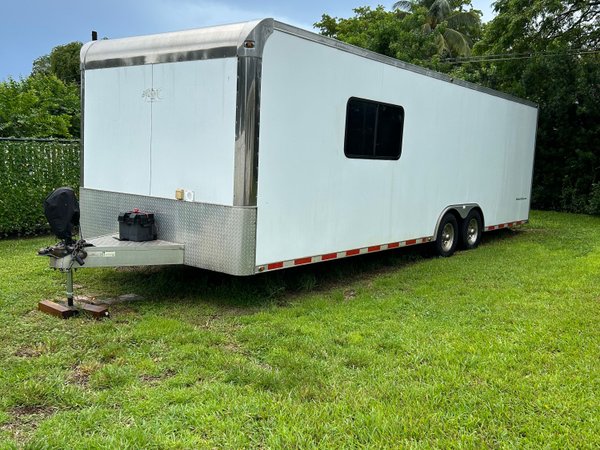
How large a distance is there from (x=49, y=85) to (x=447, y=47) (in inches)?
949

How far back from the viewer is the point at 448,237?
9359mm

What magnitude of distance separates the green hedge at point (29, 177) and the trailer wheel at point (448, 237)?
6476mm

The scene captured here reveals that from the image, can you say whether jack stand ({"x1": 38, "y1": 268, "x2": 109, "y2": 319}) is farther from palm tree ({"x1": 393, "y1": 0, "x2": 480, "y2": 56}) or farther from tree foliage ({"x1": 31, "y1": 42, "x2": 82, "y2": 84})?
tree foliage ({"x1": 31, "y1": 42, "x2": 82, "y2": 84})

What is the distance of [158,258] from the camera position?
582cm

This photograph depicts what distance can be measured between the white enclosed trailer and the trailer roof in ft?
0.05

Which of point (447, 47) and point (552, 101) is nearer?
point (552, 101)

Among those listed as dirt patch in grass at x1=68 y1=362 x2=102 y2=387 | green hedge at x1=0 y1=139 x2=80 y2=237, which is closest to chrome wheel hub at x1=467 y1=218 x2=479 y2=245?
→ green hedge at x1=0 y1=139 x2=80 y2=237

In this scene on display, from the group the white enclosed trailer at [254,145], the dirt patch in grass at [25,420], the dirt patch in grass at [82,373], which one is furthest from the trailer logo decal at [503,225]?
the dirt patch in grass at [25,420]

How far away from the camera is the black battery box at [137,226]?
19.6 feet

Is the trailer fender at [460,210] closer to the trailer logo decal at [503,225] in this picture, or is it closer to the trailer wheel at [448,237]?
the trailer wheel at [448,237]

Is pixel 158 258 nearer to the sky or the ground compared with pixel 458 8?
nearer to the ground

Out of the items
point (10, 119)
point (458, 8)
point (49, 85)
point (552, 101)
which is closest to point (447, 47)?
point (458, 8)

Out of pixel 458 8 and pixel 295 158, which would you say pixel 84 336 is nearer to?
pixel 295 158

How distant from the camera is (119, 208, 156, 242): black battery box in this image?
5.98 metres
